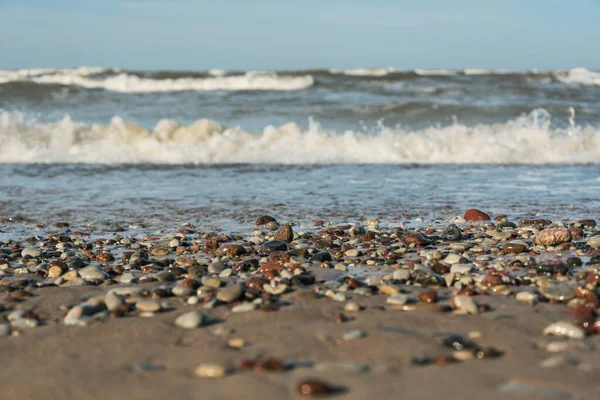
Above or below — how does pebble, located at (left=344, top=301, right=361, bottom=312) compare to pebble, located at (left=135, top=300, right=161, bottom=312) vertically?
above

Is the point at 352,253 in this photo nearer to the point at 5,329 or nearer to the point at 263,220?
the point at 263,220

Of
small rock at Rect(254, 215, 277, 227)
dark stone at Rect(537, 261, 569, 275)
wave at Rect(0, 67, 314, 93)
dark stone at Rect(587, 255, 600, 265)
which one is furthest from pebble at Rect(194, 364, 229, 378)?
wave at Rect(0, 67, 314, 93)

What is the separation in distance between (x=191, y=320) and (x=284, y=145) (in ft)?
29.7

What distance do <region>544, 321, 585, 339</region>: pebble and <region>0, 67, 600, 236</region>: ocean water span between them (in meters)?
3.12

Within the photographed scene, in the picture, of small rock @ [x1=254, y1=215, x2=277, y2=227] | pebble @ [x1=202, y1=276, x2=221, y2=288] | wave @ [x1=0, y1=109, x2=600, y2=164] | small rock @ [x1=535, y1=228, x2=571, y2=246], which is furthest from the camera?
wave @ [x1=0, y1=109, x2=600, y2=164]

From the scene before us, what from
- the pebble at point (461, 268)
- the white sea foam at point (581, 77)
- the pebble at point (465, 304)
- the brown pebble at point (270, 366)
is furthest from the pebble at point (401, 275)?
the white sea foam at point (581, 77)

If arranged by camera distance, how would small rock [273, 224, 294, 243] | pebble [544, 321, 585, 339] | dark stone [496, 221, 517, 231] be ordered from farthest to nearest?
dark stone [496, 221, 517, 231] → small rock [273, 224, 294, 243] → pebble [544, 321, 585, 339]

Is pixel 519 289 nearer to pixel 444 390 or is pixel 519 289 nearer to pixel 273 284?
pixel 273 284

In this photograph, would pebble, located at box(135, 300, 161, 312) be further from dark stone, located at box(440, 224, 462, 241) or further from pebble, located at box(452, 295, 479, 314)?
dark stone, located at box(440, 224, 462, 241)

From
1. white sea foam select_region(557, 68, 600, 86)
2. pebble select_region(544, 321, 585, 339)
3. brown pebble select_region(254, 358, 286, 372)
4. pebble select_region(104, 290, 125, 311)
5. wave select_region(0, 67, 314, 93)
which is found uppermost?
white sea foam select_region(557, 68, 600, 86)

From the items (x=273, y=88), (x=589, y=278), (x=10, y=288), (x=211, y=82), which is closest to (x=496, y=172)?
(x=589, y=278)

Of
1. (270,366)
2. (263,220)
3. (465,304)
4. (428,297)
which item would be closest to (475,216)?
(263,220)

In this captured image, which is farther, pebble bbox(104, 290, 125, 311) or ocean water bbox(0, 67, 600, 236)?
ocean water bbox(0, 67, 600, 236)

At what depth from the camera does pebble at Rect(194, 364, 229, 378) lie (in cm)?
220
